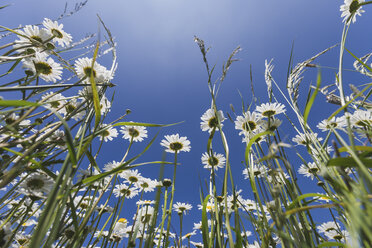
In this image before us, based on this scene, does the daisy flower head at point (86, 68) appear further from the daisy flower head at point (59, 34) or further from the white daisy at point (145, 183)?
the white daisy at point (145, 183)

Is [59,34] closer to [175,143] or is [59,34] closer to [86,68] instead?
[86,68]

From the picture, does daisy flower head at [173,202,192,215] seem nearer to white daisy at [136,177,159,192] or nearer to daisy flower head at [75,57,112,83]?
white daisy at [136,177,159,192]

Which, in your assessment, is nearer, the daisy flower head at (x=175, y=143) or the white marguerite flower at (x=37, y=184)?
the white marguerite flower at (x=37, y=184)

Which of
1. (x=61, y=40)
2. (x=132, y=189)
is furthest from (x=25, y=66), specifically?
(x=132, y=189)

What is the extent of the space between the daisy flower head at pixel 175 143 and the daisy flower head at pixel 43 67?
2.63ft

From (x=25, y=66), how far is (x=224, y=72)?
0.85 metres

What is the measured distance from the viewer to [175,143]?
1620mm

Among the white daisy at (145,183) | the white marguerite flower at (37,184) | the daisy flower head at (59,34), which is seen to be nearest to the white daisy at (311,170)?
the white marguerite flower at (37,184)

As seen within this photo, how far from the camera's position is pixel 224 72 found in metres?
0.75

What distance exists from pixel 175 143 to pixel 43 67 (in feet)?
3.07

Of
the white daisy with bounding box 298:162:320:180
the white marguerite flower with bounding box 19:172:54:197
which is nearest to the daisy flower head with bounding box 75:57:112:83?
the white marguerite flower with bounding box 19:172:54:197

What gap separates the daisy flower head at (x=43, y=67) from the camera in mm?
1004

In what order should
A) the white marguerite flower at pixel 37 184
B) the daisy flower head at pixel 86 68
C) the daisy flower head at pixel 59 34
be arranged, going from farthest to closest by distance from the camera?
the daisy flower head at pixel 59 34 → the daisy flower head at pixel 86 68 → the white marguerite flower at pixel 37 184

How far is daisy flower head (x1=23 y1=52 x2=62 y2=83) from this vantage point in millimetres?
1004
